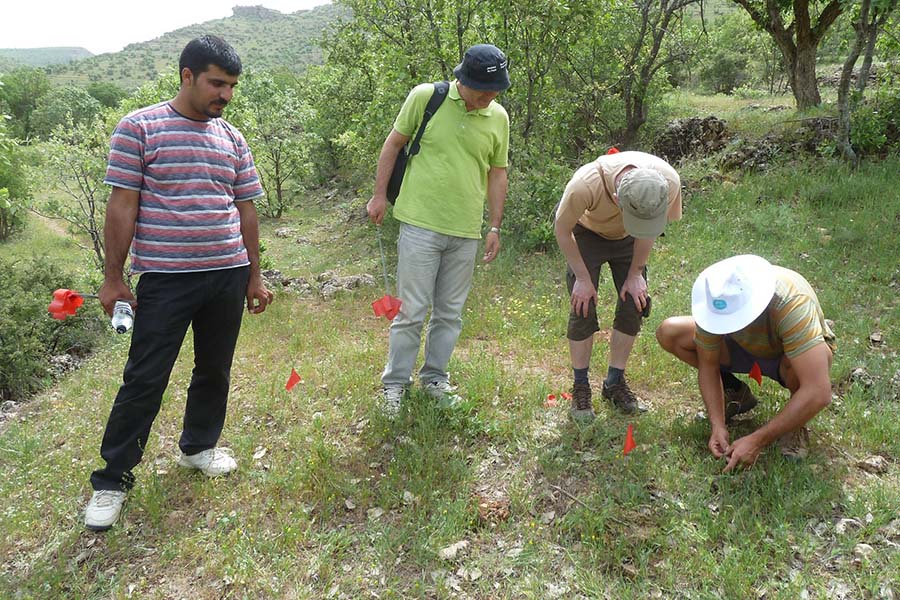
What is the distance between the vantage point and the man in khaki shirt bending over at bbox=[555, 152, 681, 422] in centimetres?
293

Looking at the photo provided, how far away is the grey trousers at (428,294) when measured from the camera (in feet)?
11.5

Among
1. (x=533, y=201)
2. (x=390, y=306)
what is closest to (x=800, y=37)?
(x=533, y=201)

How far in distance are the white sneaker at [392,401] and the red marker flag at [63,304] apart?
1810 millimetres

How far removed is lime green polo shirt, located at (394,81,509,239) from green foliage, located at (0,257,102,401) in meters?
5.41

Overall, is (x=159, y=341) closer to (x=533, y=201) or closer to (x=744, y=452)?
(x=744, y=452)

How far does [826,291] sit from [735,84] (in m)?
26.4

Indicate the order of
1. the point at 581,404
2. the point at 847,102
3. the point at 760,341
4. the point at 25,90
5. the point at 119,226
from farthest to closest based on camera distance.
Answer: the point at 25,90 < the point at 847,102 < the point at 581,404 < the point at 760,341 < the point at 119,226

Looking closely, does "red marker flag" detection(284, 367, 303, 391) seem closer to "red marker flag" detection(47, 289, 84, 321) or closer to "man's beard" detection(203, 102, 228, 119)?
"red marker flag" detection(47, 289, 84, 321)

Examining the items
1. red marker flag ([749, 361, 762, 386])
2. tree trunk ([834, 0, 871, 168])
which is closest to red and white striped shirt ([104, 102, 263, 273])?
red marker flag ([749, 361, 762, 386])

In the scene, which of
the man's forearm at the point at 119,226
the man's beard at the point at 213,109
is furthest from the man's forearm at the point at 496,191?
the man's forearm at the point at 119,226

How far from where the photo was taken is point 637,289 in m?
3.49

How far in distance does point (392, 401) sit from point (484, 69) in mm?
2074

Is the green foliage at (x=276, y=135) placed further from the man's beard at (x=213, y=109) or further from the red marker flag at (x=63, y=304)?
the man's beard at (x=213, y=109)

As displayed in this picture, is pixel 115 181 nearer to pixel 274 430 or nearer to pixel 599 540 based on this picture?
pixel 274 430
